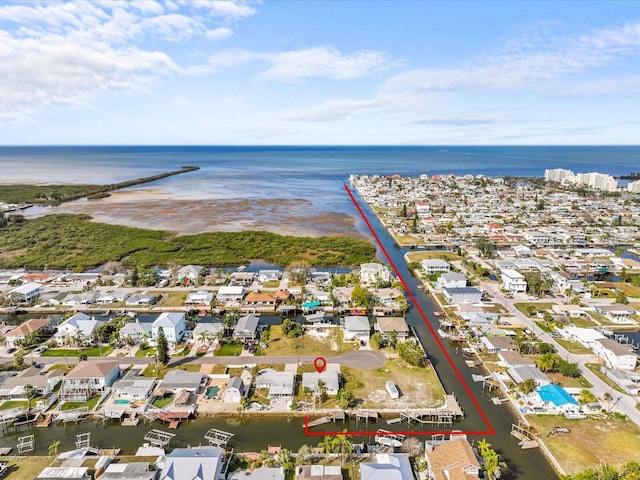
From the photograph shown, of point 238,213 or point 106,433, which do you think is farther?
point 238,213

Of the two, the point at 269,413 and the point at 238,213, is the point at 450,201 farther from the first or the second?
the point at 269,413

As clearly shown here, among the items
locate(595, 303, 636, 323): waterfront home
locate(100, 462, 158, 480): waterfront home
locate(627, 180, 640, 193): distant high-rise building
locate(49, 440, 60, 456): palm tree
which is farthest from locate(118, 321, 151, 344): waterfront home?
locate(627, 180, 640, 193): distant high-rise building

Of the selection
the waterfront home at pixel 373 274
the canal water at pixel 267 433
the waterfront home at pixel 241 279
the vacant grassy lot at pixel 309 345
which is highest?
the waterfront home at pixel 373 274

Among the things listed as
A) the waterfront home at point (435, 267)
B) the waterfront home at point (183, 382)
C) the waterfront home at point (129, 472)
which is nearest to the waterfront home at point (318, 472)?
the waterfront home at point (129, 472)

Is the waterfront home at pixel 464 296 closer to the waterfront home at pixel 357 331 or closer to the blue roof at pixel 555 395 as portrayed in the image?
the waterfront home at pixel 357 331

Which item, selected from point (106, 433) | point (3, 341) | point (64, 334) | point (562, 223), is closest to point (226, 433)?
point (106, 433)
